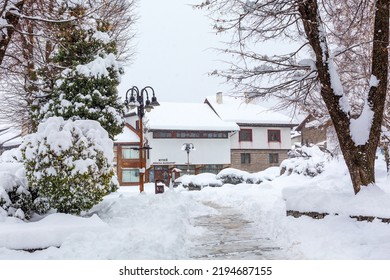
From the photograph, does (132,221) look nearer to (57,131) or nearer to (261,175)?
(57,131)

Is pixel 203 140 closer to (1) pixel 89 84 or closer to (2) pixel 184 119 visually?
(2) pixel 184 119

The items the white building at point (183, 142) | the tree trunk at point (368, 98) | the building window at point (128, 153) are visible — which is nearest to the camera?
the tree trunk at point (368, 98)

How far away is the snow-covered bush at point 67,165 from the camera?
23.6ft

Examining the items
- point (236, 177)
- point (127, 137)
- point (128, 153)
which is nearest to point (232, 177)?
point (236, 177)

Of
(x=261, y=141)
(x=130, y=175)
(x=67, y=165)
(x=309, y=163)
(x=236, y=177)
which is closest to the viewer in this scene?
(x=67, y=165)

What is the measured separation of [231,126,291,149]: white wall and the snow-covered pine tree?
83.8 feet

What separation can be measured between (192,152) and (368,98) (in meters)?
25.7

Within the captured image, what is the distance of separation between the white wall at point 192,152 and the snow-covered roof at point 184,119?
1346 millimetres

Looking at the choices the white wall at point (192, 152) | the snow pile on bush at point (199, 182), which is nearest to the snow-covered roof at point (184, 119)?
the white wall at point (192, 152)

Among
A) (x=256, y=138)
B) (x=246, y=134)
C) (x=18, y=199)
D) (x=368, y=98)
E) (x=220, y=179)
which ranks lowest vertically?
(x=220, y=179)

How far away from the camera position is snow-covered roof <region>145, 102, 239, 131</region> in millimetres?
32219

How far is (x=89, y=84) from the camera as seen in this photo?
1069 centimetres

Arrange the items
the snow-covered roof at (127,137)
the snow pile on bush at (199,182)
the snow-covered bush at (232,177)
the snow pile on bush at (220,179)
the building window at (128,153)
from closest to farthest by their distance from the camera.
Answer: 1. the snow pile on bush at (199,182)
2. the snow pile on bush at (220,179)
3. the snow-covered bush at (232,177)
4. the snow-covered roof at (127,137)
5. the building window at (128,153)

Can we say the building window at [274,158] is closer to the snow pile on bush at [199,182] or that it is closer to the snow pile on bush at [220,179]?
the snow pile on bush at [220,179]
